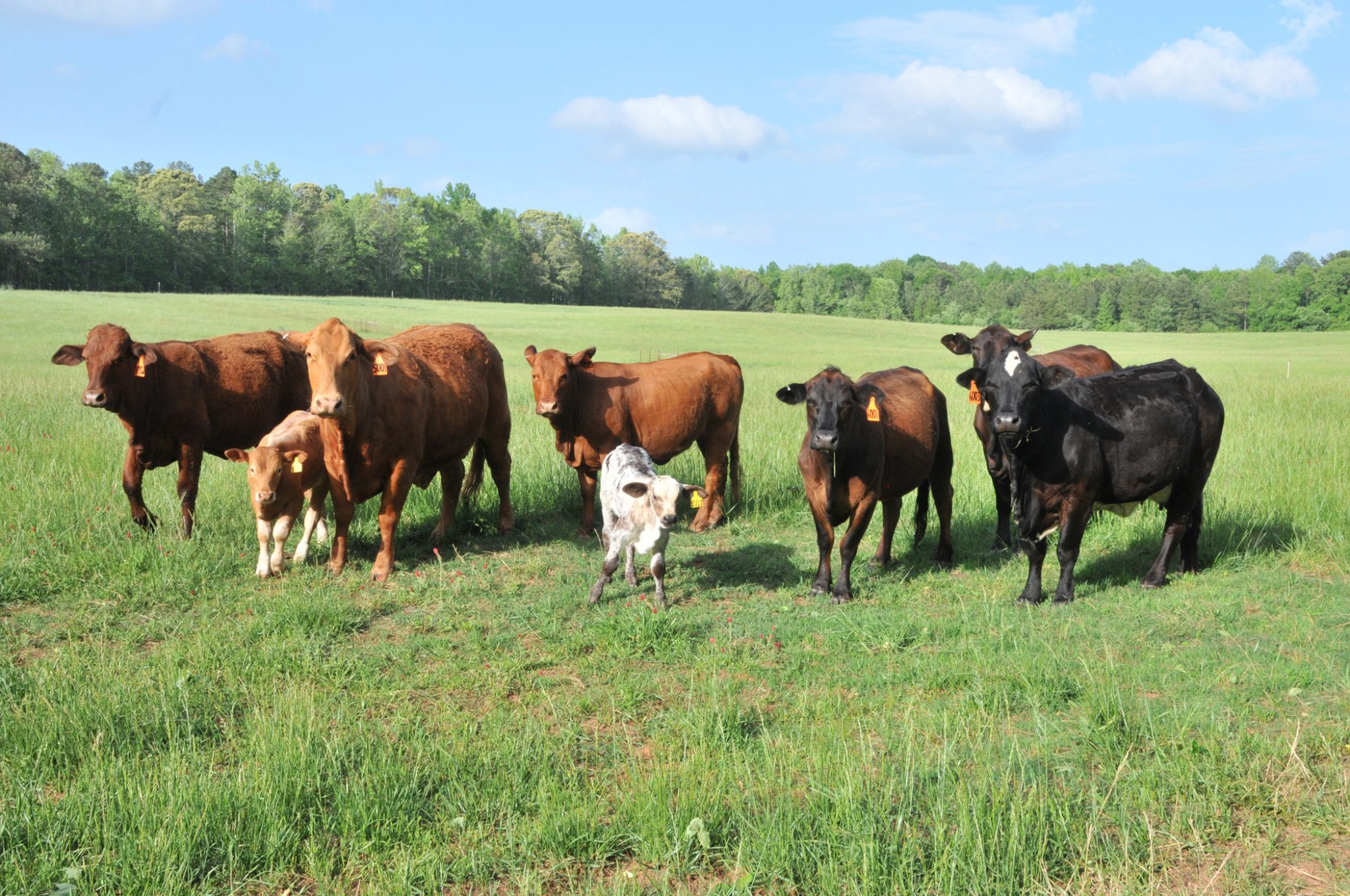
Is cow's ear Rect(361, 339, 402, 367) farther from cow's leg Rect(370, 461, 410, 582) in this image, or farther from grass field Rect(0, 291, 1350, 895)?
grass field Rect(0, 291, 1350, 895)

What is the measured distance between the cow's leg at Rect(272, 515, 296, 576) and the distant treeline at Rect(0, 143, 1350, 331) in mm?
62024

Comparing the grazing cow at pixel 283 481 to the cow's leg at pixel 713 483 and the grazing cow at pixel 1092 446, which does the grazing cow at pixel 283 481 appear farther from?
the grazing cow at pixel 1092 446

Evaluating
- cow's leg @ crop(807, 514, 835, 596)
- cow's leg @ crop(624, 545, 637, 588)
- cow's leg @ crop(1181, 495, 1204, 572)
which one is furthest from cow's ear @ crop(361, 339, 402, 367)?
cow's leg @ crop(1181, 495, 1204, 572)

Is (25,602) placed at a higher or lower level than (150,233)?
lower

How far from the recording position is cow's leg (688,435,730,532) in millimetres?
10289

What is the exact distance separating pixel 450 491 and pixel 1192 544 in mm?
7345

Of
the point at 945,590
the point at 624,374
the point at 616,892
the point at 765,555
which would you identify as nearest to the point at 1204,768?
the point at 616,892

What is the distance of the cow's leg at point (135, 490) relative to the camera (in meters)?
8.51

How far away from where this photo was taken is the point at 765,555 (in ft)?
29.8

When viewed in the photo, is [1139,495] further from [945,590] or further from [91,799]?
[91,799]

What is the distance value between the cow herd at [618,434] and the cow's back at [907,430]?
2 centimetres

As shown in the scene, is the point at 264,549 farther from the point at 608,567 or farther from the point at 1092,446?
the point at 1092,446

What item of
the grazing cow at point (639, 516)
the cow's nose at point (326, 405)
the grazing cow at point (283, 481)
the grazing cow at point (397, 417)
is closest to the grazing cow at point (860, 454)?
the grazing cow at point (639, 516)

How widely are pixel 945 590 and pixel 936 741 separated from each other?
3.26 meters
